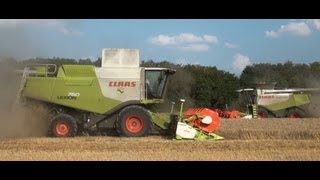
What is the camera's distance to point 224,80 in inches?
1902

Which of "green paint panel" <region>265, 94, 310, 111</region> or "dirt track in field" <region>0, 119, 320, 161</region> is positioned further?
"green paint panel" <region>265, 94, 310, 111</region>

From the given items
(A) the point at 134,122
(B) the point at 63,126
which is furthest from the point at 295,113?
(B) the point at 63,126

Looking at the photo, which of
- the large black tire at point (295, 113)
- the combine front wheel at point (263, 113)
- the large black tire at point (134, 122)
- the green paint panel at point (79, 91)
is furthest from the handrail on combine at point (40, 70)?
the large black tire at point (295, 113)

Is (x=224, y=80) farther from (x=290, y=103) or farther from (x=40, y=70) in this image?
(x=40, y=70)

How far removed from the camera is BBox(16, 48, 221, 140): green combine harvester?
13.9 metres

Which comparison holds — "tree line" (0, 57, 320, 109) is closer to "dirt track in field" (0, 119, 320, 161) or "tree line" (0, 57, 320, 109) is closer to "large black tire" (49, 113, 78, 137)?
"large black tire" (49, 113, 78, 137)

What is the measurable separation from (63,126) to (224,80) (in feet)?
117

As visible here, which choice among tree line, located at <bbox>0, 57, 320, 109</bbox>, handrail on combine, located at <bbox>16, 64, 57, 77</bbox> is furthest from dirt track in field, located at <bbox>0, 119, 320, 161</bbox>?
tree line, located at <bbox>0, 57, 320, 109</bbox>

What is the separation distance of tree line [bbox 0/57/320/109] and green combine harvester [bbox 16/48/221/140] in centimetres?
1734
